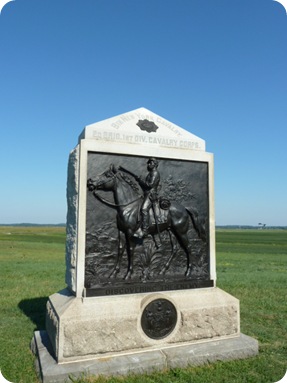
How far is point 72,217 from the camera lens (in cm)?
581

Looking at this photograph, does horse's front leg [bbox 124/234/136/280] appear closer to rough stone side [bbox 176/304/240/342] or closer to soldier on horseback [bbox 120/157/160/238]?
soldier on horseback [bbox 120/157/160/238]

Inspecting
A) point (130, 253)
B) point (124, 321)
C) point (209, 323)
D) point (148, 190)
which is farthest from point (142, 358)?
point (148, 190)

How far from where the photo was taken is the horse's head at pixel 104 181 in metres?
5.66

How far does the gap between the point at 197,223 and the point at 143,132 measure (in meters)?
2.09

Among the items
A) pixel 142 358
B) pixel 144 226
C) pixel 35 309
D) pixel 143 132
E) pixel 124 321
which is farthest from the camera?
pixel 35 309

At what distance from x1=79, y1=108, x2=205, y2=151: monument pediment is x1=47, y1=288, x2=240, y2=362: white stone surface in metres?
2.83

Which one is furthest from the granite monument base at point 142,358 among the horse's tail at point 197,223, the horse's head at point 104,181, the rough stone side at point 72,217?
the horse's head at point 104,181

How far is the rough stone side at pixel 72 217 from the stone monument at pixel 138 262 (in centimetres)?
2

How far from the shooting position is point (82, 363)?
194 inches

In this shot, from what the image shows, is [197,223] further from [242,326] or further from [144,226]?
[242,326]

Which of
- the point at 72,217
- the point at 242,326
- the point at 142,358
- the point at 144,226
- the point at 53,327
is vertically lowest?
the point at 242,326

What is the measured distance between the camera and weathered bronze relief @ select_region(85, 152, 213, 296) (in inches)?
223

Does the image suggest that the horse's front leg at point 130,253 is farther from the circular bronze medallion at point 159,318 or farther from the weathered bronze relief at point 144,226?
the circular bronze medallion at point 159,318

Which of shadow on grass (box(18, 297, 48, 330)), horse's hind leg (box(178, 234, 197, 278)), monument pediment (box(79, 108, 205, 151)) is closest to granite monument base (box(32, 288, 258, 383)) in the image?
horse's hind leg (box(178, 234, 197, 278))
